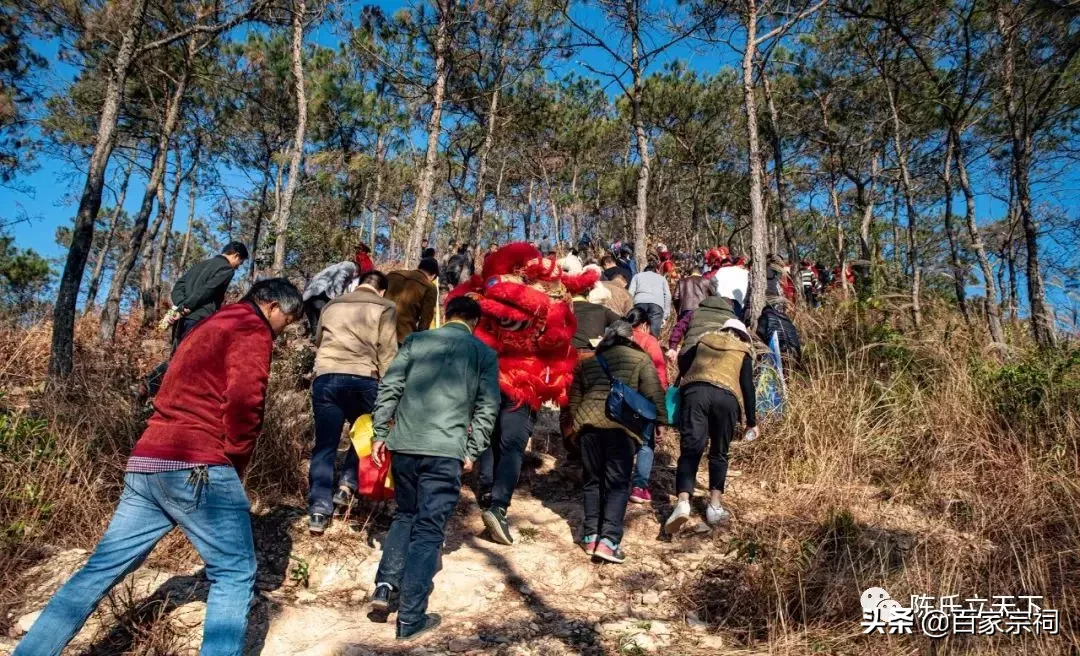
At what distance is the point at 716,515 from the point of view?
4402mm

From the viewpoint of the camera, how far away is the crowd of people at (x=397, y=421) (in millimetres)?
2414

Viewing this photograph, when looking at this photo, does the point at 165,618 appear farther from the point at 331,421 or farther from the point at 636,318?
the point at 636,318

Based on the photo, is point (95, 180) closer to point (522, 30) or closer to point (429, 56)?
point (429, 56)

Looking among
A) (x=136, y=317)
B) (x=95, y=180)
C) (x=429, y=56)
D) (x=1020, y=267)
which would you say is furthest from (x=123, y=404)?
(x=1020, y=267)

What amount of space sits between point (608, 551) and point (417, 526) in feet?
4.89

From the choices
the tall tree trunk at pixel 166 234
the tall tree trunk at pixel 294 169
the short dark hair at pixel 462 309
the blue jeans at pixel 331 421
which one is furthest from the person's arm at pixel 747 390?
the tall tree trunk at pixel 166 234

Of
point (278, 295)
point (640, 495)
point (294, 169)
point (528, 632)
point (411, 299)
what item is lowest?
point (528, 632)

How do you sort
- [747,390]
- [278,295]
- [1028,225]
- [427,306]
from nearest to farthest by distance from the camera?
[278,295], [747,390], [427,306], [1028,225]

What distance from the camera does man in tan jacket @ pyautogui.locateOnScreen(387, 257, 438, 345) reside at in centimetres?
537

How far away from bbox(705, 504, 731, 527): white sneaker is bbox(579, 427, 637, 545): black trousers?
0.74m

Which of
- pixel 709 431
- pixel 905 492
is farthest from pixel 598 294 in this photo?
pixel 905 492

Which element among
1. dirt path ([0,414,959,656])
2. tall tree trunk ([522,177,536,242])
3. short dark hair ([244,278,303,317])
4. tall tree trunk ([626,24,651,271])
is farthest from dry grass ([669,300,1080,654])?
tall tree trunk ([522,177,536,242])

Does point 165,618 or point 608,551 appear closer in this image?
point 165,618

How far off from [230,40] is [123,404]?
14.3 metres
